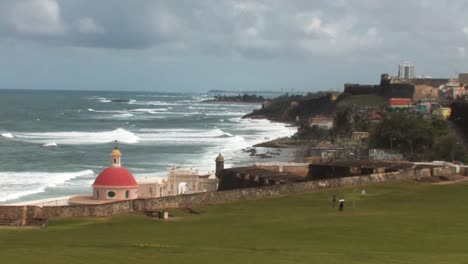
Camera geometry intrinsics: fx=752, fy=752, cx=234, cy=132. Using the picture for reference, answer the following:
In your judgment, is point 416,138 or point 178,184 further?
point 416,138

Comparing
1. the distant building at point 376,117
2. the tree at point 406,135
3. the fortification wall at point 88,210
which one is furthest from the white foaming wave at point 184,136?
the fortification wall at point 88,210

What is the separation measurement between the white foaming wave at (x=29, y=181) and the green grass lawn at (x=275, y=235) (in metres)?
22.1

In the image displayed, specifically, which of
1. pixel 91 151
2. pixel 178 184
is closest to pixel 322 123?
pixel 91 151

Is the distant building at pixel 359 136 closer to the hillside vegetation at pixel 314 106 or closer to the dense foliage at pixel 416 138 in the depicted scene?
the dense foliage at pixel 416 138

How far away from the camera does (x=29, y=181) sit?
49.2 m

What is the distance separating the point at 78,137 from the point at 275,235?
2973 inches

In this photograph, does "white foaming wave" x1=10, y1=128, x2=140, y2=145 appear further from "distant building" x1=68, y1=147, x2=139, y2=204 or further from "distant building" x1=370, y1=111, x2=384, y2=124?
"distant building" x1=68, y1=147, x2=139, y2=204

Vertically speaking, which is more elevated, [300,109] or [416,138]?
[300,109]

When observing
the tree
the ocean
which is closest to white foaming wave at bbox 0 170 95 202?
the ocean

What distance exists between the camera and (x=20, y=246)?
15.2 m

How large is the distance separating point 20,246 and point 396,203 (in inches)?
510

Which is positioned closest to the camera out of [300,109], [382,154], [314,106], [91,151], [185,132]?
[382,154]

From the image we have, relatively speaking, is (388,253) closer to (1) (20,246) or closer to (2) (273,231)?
(2) (273,231)

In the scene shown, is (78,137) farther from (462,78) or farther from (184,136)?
(462,78)
